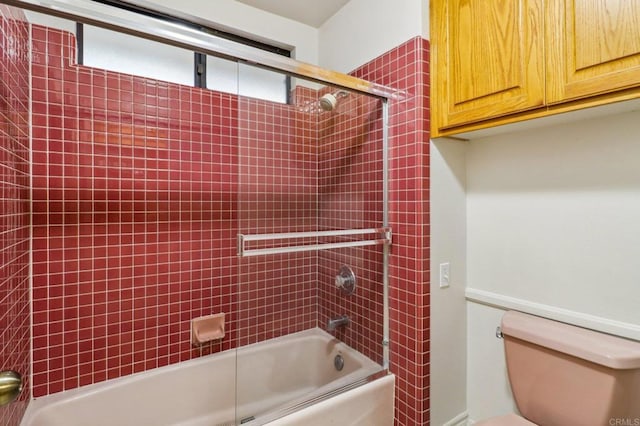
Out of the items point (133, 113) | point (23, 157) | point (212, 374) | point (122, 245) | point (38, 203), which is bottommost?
point (212, 374)

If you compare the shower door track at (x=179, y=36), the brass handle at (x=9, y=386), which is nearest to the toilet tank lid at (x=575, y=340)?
the shower door track at (x=179, y=36)

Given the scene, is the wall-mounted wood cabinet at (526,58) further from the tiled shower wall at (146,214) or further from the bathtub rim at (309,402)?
the bathtub rim at (309,402)

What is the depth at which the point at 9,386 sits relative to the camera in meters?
0.75

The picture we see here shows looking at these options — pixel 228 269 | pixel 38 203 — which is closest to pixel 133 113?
pixel 38 203

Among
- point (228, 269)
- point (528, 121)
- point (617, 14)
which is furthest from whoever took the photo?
point (228, 269)

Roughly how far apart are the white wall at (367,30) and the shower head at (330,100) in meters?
0.34

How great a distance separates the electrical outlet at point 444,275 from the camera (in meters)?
1.55

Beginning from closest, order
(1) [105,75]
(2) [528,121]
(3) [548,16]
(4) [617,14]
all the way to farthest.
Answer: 1. (4) [617,14]
2. (3) [548,16]
3. (2) [528,121]
4. (1) [105,75]

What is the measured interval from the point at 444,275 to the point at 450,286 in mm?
83

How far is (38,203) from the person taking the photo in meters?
1.45

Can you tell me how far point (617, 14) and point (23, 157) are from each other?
2305 mm

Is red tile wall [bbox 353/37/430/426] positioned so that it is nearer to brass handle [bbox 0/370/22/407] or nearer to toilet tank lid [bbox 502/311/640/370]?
toilet tank lid [bbox 502/311/640/370]

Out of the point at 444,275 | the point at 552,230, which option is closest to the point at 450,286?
the point at 444,275

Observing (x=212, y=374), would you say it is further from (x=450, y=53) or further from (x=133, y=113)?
(x=450, y=53)
